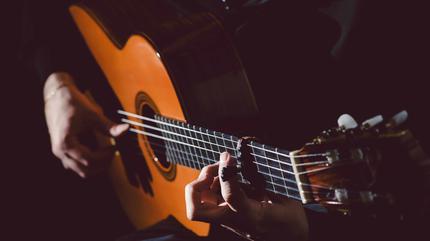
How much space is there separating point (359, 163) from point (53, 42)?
47.2 inches

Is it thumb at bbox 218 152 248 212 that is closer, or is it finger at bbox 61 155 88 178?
thumb at bbox 218 152 248 212

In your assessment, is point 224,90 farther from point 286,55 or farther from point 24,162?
point 24,162

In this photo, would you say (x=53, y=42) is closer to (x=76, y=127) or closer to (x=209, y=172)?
(x=76, y=127)

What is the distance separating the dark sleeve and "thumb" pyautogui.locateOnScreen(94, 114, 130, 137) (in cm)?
21

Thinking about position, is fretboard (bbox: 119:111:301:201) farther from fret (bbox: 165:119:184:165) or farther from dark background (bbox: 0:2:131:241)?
dark background (bbox: 0:2:131:241)

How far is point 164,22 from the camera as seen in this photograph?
3.74 ft

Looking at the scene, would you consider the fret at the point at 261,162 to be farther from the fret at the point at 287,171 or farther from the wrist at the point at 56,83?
the wrist at the point at 56,83

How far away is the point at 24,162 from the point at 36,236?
27 centimetres

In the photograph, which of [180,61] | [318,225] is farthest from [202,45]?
[318,225]

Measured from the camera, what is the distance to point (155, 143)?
1125 mm

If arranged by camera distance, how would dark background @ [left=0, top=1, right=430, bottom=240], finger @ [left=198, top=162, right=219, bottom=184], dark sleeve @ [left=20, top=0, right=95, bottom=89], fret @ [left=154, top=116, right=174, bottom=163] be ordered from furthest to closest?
dark background @ [left=0, top=1, right=430, bottom=240] < dark sleeve @ [left=20, top=0, right=95, bottom=89] < fret @ [left=154, top=116, right=174, bottom=163] < finger @ [left=198, top=162, right=219, bottom=184]

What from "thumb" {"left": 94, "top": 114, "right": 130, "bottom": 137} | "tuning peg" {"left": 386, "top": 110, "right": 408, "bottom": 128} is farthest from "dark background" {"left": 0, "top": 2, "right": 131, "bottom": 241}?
"tuning peg" {"left": 386, "top": 110, "right": 408, "bottom": 128}

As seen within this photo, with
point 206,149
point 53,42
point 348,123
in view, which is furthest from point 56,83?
point 348,123

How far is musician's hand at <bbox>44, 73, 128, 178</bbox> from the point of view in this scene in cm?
126
